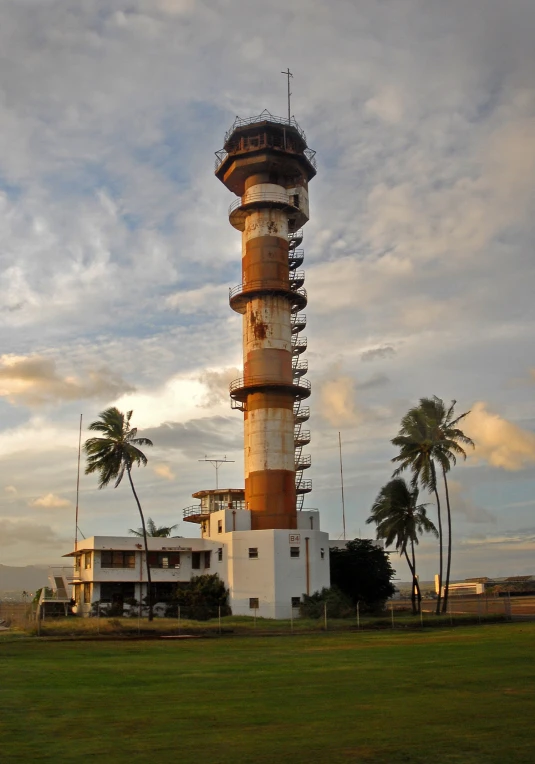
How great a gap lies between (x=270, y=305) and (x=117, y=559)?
76.9 feet

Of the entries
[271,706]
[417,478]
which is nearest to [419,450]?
[417,478]

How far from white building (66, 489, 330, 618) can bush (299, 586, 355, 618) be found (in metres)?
0.66

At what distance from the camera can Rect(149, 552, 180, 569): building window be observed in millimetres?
65188

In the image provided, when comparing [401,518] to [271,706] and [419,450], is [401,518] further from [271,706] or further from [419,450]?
[271,706]

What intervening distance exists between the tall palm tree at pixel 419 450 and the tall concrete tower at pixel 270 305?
783cm

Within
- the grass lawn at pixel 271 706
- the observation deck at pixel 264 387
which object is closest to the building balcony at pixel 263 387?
the observation deck at pixel 264 387

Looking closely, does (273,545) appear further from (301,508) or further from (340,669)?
(340,669)

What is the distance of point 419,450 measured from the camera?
2491 inches

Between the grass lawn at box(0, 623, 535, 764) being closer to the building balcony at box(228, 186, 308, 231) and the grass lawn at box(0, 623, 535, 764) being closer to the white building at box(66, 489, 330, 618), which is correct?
the white building at box(66, 489, 330, 618)

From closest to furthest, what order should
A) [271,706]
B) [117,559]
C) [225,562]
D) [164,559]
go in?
1. [271,706]
2. [225,562]
3. [117,559]
4. [164,559]

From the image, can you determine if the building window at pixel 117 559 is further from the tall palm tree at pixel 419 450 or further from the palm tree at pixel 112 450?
the tall palm tree at pixel 419 450

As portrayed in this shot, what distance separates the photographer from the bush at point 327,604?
181ft

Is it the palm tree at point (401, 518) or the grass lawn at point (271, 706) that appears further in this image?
the palm tree at point (401, 518)

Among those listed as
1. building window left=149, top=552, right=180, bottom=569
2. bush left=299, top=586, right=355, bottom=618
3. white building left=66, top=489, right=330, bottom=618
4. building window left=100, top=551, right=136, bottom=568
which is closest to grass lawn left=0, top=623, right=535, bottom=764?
bush left=299, top=586, right=355, bottom=618
